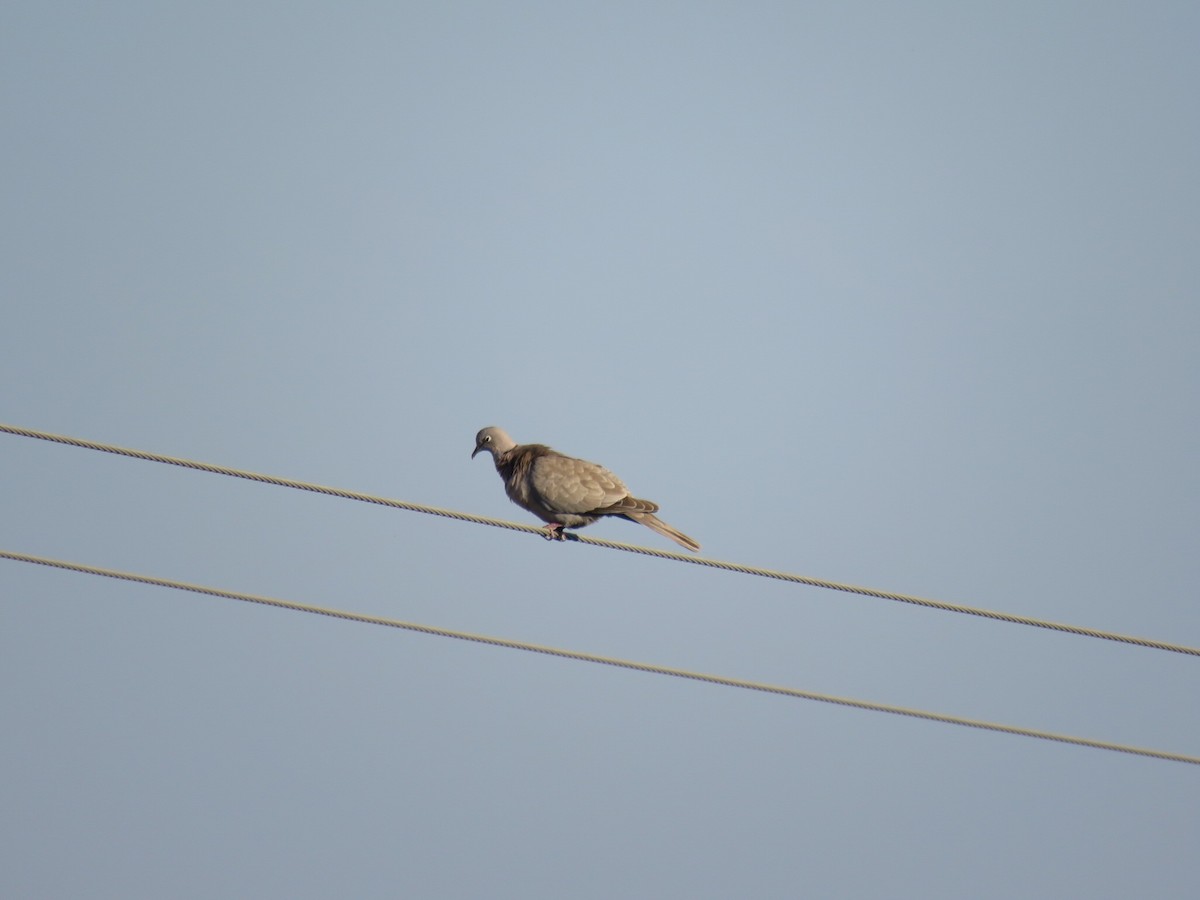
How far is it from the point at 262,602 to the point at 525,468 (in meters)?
4.81

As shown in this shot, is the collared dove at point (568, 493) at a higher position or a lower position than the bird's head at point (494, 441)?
lower

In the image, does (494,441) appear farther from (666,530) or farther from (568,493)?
(666,530)

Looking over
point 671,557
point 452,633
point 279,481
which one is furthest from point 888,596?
point 279,481

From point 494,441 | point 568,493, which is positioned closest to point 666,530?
point 568,493

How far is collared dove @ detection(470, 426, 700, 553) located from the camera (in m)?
12.2

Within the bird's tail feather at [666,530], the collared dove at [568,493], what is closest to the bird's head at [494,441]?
the collared dove at [568,493]

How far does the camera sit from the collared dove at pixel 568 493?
12.2 metres

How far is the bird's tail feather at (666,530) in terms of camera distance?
37.7ft

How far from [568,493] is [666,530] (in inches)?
43.7

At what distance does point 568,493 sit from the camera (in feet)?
41.3

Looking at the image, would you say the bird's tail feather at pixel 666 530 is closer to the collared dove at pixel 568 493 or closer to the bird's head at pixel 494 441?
the collared dove at pixel 568 493

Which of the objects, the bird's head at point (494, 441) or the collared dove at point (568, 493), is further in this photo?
the bird's head at point (494, 441)

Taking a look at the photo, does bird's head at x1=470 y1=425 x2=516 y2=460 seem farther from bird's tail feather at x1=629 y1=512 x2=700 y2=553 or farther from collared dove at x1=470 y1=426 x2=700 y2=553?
bird's tail feather at x1=629 y1=512 x2=700 y2=553

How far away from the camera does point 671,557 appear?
9.12 meters
